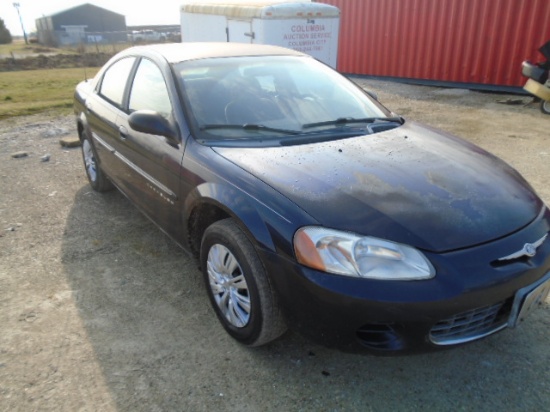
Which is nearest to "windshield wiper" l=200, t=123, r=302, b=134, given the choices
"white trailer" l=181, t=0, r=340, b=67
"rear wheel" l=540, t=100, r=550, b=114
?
"white trailer" l=181, t=0, r=340, b=67

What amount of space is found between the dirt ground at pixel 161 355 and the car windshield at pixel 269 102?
1.14m

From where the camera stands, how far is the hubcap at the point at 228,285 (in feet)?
7.72

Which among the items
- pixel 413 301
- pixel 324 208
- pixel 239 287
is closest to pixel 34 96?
pixel 239 287

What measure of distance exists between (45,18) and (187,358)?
199ft

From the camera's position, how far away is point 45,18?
52531mm

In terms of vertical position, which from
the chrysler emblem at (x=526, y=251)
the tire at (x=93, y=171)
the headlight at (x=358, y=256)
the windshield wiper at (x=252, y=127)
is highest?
the windshield wiper at (x=252, y=127)

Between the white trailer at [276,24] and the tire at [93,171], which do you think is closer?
the tire at [93,171]

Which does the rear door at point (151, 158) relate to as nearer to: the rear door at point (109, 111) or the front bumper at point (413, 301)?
the rear door at point (109, 111)

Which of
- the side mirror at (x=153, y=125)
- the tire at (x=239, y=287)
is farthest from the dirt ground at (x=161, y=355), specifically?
the side mirror at (x=153, y=125)

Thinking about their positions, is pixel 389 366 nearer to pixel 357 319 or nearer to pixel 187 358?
pixel 357 319

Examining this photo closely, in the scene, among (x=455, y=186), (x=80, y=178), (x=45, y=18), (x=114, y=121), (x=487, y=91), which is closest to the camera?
(x=455, y=186)

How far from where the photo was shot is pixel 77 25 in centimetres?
5209

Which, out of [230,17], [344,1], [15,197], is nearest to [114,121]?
[15,197]

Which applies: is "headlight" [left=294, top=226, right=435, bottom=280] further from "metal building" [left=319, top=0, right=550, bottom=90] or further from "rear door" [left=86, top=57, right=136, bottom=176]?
"metal building" [left=319, top=0, right=550, bottom=90]
